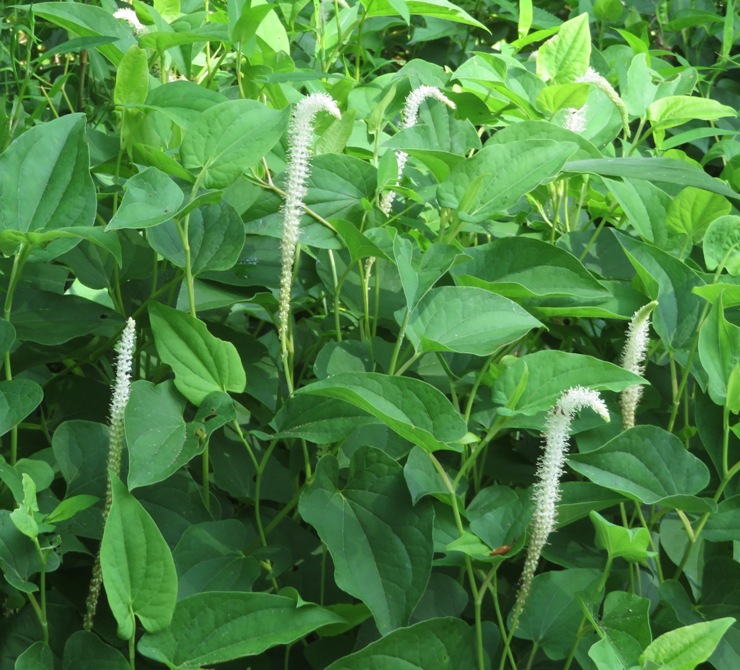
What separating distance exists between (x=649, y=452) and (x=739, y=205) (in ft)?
1.27

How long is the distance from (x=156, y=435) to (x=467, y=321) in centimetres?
24

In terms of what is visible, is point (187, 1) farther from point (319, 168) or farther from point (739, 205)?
point (739, 205)

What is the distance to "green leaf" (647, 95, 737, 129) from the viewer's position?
0.94 m

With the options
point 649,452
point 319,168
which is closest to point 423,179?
point 319,168

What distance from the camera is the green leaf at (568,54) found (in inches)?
36.8

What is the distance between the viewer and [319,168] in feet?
2.60

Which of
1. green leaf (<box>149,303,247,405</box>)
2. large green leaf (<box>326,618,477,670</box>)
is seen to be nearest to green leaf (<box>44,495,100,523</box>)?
green leaf (<box>149,303,247,405</box>)

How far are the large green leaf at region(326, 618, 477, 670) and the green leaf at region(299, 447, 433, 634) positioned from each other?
1cm

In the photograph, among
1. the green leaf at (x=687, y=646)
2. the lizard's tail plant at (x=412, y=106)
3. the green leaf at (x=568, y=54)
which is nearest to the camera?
the green leaf at (x=687, y=646)

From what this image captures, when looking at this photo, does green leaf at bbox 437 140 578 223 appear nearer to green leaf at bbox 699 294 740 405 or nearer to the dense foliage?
the dense foliage

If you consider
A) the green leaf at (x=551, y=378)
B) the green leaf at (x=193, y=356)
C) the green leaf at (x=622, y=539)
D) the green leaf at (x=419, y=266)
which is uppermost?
the green leaf at (x=419, y=266)

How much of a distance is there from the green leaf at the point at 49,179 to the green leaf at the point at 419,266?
0.23 meters

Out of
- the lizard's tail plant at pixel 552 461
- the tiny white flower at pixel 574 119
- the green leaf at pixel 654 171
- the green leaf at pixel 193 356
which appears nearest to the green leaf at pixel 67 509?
the green leaf at pixel 193 356

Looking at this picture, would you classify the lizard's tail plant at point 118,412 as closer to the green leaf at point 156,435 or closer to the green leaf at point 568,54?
the green leaf at point 156,435
